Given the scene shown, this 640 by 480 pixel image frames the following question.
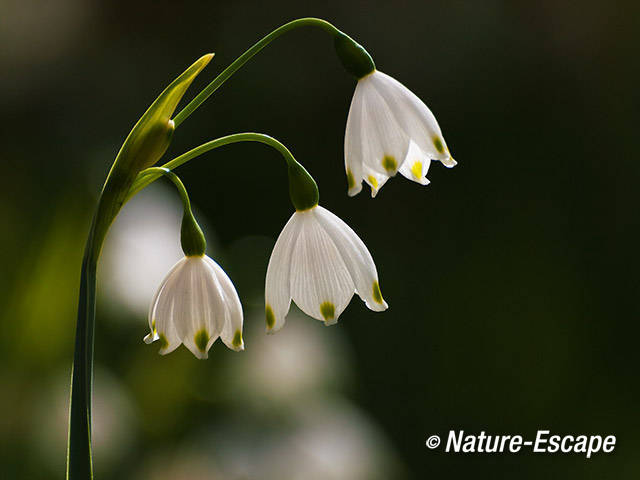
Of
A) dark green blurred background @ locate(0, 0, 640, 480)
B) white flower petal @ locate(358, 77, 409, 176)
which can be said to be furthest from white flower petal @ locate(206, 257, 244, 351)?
dark green blurred background @ locate(0, 0, 640, 480)

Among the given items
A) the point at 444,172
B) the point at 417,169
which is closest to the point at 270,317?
the point at 417,169

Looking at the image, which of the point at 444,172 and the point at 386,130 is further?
the point at 444,172

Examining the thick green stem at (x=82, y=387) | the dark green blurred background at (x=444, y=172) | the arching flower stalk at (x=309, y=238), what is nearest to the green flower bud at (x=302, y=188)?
the arching flower stalk at (x=309, y=238)

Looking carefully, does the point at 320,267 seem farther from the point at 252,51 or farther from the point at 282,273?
the point at 252,51

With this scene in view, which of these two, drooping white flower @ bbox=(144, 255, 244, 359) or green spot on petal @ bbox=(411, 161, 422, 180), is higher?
green spot on petal @ bbox=(411, 161, 422, 180)

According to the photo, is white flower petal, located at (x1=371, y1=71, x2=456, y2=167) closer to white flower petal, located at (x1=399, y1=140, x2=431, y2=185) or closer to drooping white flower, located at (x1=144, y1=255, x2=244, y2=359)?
white flower petal, located at (x1=399, y1=140, x2=431, y2=185)
